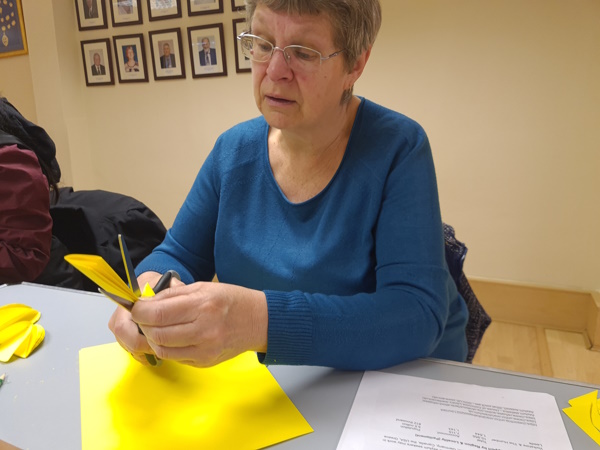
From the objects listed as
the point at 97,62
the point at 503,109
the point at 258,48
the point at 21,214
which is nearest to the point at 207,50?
the point at 97,62

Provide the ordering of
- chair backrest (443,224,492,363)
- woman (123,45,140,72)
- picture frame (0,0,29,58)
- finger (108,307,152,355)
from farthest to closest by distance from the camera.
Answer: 1. picture frame (0,0,29,58)
2. woman (123,45,140,72)
3. chair backrest (443,224,492,363)
4. finger (108,307,152,355)

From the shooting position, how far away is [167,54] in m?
2.97

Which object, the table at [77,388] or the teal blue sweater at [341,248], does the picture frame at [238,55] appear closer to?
the teal blue sweater at [341,248]

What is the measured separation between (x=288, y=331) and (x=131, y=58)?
2898 millimetres

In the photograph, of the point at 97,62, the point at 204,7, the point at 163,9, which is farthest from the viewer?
the point at 97,62

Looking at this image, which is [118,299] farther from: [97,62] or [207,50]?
[97,62]

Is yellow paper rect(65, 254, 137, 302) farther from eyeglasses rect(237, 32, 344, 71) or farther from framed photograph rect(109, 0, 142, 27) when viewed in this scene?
framed photograph rect(109, 0, 142, 27)

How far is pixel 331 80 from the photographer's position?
94 cm

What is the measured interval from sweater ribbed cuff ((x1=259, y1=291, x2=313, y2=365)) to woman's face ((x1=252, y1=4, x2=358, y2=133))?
0.40 m

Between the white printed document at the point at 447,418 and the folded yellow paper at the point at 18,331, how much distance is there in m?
0.63

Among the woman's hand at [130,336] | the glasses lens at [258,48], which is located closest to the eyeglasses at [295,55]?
the glasses lens at [258,48]

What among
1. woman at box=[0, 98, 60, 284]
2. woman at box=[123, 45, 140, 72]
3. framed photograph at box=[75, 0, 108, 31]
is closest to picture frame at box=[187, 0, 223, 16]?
woman at box=[123, 45, 140, 72]

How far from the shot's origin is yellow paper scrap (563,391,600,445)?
0.66 meters

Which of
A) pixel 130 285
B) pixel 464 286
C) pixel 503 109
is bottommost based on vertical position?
pixel 464 286
